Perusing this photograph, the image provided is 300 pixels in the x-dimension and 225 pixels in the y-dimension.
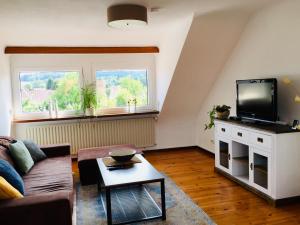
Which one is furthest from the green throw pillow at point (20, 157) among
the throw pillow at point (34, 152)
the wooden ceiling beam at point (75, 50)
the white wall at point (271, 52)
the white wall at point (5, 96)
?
the white wall at point (271, 52)

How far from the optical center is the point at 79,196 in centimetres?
339

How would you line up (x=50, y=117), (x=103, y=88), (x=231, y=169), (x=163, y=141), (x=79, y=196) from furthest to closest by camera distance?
(x=163, y=141), (x=103, y=88), (x=50, y=117), (x=231, y=169), (x=79, y=196)

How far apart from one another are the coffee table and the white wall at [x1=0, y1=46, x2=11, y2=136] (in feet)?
6.04

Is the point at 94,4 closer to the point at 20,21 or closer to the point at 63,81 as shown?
the point at 20,21

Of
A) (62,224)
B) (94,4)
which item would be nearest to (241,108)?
(94,4)

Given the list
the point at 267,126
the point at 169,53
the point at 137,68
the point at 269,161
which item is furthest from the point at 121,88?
the point at 269,161

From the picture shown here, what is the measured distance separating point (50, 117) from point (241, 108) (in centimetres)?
322

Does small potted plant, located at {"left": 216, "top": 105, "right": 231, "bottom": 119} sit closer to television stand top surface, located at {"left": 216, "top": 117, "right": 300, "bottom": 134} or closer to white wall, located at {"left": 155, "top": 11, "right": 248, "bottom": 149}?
television stand top surface, located at {"left": 216, "top": 117, "right": 300, "bottom": 134}

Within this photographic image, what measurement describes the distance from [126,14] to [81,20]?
0.89 meters

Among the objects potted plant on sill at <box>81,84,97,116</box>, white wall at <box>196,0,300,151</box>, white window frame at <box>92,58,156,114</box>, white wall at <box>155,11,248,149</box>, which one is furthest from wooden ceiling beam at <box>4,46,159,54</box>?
white wall at <box>196,0,300,151</box>

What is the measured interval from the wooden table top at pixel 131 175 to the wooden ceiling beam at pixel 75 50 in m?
2.52

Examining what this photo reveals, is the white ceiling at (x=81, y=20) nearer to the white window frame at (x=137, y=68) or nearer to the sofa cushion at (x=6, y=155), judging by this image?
the white window frame at (x=137, y=68)

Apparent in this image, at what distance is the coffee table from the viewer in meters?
2.57

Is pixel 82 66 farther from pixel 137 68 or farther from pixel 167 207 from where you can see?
pixel 167 207
